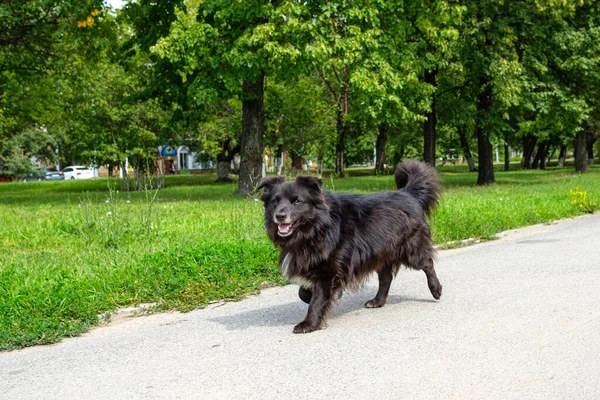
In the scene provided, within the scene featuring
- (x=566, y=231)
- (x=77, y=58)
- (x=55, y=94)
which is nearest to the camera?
(x=566, y=231)

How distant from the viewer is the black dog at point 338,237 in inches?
216

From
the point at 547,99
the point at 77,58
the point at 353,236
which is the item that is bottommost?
the point at 353,236

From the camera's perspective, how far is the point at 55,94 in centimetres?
3084

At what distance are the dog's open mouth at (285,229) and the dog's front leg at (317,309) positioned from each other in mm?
570

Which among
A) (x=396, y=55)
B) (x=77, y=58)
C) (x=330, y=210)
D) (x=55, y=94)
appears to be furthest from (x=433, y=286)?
(x=55, y=94)

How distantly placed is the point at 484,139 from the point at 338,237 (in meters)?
23.5

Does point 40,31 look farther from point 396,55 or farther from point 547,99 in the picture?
point 547,99

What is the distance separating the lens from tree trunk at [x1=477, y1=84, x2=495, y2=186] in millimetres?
26297

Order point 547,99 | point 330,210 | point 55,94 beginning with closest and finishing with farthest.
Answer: point 330,210, point 547,99, point 55,94

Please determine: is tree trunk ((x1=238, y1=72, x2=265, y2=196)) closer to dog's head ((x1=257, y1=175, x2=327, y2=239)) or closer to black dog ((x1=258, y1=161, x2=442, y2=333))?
black dog ((x1=258, y1=161, x2=442, y2=333))

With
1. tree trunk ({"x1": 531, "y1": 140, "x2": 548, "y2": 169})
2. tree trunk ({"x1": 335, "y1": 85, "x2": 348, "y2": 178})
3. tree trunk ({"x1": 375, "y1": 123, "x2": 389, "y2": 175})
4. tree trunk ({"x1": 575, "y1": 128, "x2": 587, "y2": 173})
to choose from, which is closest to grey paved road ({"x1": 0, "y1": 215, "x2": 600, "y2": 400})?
tree trunk ({"x1": 575, "y1": 128, "x2": 587, "y2": 173})

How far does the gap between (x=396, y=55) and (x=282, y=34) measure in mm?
5704

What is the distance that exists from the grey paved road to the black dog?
1.12 ft

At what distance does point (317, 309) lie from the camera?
550cm
